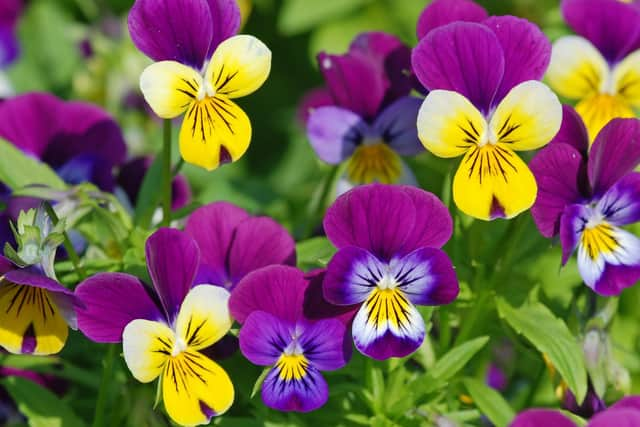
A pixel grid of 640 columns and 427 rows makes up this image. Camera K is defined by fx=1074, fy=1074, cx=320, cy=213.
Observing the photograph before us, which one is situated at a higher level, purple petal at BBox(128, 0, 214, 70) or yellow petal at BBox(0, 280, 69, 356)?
purple petal at BBox(128, 0, 214, 70)

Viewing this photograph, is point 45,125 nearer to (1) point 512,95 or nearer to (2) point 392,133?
(2) point 392,133

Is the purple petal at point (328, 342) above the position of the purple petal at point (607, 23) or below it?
below

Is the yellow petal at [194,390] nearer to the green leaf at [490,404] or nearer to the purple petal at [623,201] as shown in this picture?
the green leaf at [490,404]

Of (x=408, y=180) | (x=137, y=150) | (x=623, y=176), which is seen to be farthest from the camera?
(x=137, y=150)

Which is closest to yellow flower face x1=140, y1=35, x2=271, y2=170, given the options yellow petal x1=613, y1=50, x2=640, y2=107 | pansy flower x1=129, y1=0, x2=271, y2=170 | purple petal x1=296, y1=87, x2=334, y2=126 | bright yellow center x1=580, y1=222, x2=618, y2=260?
pansy flower x1=129, y1=0, x2=271, y2=170

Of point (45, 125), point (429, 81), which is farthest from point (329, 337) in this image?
point (45, 125)

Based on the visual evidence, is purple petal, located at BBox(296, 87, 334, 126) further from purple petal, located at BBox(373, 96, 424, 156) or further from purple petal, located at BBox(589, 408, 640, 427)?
purple petal, located at BBox(589, 408, 640, 427)

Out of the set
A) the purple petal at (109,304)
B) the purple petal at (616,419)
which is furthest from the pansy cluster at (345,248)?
the purple petal at (616,419)
